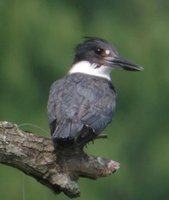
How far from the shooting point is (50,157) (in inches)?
345

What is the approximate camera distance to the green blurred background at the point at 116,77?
1733 cm

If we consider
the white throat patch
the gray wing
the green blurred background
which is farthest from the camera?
the green blurred background

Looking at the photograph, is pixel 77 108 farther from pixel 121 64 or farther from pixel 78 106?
pixel 121 64

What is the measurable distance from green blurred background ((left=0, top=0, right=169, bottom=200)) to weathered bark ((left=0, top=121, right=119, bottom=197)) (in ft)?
25.5

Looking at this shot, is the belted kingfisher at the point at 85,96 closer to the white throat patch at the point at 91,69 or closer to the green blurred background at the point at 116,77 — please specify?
the white throat patch at the point at 91,69

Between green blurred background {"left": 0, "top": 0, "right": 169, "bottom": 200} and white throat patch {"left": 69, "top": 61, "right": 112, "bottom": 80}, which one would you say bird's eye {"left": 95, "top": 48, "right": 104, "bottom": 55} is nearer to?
white throat patch {"left": 69, "top": 61, "right": 112, "bottom": 80}

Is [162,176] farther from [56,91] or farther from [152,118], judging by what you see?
[56,91]

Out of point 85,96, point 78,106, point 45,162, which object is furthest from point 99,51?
point 45,162

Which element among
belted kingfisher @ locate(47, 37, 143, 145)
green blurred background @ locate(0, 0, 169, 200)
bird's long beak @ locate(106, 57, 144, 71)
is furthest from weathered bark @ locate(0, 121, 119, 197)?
green blurred background @ locate(0, 0, 169, 200)

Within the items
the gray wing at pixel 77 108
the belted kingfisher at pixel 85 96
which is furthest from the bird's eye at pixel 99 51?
the gray wing at pixel 77 108

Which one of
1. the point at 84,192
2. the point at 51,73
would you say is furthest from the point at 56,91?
the point at 51,73

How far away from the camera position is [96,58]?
10.3 meters

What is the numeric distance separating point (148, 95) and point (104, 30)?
3.25 ft

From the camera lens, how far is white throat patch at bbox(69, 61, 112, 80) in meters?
10.2
